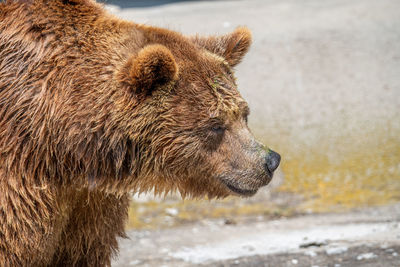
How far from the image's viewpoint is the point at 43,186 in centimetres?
401

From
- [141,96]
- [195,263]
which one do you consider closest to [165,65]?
[141,96]

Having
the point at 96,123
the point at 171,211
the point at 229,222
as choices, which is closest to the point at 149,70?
the point at 96,123

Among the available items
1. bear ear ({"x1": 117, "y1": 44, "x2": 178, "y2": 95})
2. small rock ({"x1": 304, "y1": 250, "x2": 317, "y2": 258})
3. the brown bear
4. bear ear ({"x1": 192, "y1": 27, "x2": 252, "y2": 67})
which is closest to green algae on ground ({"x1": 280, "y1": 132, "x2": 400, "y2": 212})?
small rock ({"x1": 304, "y1": 250, "x2": 317, "y2": 258})

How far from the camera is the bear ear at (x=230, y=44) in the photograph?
4.54 metres

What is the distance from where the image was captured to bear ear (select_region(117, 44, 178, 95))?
12.8ft

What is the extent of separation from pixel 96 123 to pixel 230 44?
3.99 ft

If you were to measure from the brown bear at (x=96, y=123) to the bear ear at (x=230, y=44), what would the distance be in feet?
0.51

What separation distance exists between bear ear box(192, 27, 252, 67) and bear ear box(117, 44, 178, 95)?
557 mm

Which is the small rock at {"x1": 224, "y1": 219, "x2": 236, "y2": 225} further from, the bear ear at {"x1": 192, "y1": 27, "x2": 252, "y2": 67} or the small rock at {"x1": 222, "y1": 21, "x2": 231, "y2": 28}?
the small rock at {"x1": 222, "y1": 21, "x2": 231, "y2": 28}

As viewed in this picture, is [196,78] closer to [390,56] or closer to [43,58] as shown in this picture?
[43,58]

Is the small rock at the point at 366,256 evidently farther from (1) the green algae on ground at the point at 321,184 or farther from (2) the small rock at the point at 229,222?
(2) the small rock at the point at 229,222

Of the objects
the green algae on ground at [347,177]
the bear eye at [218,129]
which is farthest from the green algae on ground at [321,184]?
the bear eye at [218,129]

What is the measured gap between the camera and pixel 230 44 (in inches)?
182

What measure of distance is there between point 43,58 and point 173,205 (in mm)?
4874
